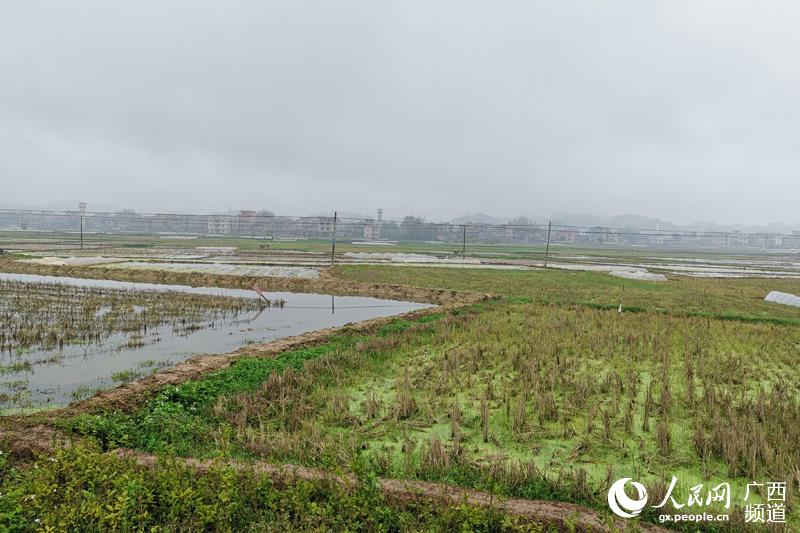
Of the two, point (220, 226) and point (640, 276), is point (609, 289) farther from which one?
point (220, 226)

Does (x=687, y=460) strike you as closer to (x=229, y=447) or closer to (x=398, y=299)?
(x=229, y=447)

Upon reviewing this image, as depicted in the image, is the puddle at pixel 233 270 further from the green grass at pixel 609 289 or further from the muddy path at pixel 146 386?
the muddy path at pixel 146 386

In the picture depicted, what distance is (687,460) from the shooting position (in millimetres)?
5609

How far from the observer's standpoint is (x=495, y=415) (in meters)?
7.08

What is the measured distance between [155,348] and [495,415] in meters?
8.83

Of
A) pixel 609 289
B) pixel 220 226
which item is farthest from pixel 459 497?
pixel 220 226

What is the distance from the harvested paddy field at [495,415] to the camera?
5141 mm

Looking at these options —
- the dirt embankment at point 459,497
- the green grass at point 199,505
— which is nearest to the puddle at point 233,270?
the dirt embankment at point 459,497

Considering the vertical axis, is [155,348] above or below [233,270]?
→ below

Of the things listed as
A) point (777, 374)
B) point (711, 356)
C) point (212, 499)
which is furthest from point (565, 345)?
point (212, 499)

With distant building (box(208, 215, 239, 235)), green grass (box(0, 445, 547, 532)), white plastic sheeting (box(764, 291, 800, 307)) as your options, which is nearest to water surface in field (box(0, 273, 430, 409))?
green grass (box(0, 445, 547, 532))

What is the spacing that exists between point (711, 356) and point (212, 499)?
1078 cm

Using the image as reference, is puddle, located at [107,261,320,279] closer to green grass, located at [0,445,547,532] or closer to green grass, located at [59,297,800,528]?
green grass, located at [59,297,800,528]

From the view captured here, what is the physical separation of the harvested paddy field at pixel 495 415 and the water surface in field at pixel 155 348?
1734 mm
